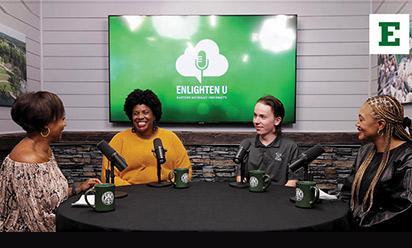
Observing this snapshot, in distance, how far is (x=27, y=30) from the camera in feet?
11.8

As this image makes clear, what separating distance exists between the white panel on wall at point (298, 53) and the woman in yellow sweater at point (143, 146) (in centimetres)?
121

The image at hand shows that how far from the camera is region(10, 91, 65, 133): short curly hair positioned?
5.91 ft

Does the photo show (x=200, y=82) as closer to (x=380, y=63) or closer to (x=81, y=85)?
(x=81, y=85)

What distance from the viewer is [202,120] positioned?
3768 millimetres

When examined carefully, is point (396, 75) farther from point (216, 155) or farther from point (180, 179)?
point (180, 179)

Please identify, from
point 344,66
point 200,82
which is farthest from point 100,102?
point 344,66

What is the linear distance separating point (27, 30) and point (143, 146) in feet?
6.12

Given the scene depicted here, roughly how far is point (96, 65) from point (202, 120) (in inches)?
47.5

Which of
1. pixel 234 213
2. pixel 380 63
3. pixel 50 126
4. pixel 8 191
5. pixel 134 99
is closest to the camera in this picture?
pixel 234 213

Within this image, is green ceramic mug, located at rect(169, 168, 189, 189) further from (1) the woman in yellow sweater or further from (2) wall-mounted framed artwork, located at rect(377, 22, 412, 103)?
(2) wall-mounted framed artwork, located at rect(377, 22, 412, 103)

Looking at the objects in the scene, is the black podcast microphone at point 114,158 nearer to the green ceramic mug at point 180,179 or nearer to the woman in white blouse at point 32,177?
the woman in white blouse at point 32,177

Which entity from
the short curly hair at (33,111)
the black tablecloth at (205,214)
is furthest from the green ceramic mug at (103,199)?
the short curly hair at (33,111)

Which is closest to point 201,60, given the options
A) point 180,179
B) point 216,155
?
point 216,155

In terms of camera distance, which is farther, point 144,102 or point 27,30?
point 27,30
